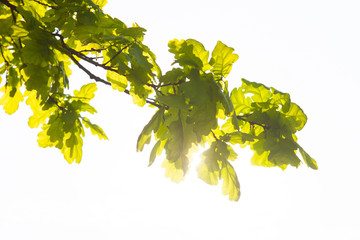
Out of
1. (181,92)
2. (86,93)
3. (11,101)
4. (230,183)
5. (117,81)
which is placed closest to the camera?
(181,92)

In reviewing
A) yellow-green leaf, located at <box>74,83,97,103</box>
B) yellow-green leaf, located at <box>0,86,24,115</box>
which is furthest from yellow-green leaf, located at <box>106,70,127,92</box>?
yellow-green leaf, located at <box>0,86,24,115</box>

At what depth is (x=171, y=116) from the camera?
1.70m

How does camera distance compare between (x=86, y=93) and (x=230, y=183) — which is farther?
(x=86, y=93)

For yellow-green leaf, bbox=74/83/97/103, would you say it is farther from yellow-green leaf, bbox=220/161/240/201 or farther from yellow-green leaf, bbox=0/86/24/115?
yellow-green leaf, bbox=220/161/240/201

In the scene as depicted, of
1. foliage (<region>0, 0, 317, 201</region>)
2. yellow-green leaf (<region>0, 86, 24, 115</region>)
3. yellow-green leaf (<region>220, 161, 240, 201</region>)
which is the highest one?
yellow-green leaf (<region>0, 86, 24, 115</region>)

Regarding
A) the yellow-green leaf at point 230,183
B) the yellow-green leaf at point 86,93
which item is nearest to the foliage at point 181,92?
the yellow-green leaf at point 230,183

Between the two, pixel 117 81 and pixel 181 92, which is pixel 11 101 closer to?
pixel 117 81

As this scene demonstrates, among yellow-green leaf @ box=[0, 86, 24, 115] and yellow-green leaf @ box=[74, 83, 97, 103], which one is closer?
yellow-green leaf @ box=[74, 83, 97, 103]

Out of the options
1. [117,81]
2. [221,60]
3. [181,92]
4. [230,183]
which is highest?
[117,81]

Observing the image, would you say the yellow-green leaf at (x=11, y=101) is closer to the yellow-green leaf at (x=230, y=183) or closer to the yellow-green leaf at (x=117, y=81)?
the yellow-green leaf at (x=117, y=81)

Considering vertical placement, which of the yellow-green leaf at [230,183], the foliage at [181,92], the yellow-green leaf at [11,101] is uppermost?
the yellow-green leaf at [11,101]

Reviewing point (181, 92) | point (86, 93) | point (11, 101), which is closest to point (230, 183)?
point (181, 92)

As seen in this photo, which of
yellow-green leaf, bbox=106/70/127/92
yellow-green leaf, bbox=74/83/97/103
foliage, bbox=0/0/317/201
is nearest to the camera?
foliage, bbox=0/0/317/201

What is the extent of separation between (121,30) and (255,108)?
885 millimetres
